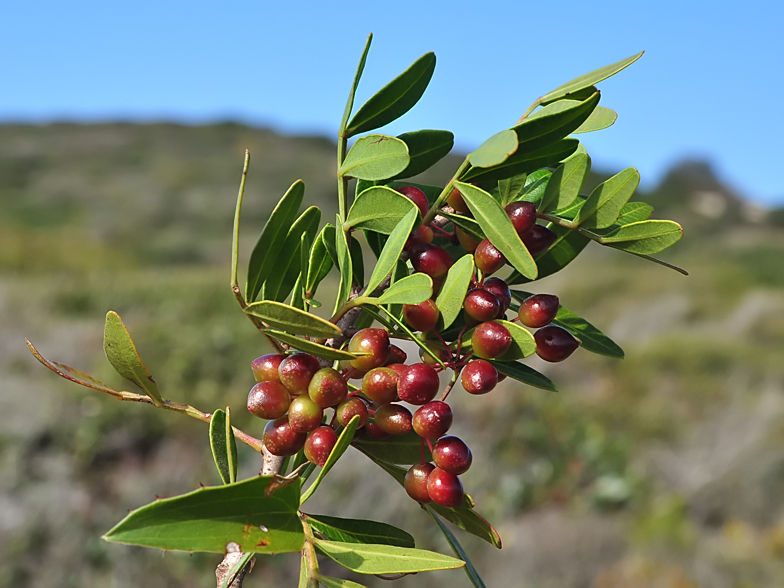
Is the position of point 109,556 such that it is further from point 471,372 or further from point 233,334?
point 471,372

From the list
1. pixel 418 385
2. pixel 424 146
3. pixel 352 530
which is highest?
pixel 424 146

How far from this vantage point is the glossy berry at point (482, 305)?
0.33 meters

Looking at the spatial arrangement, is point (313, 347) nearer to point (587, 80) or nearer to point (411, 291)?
point (411, 291)

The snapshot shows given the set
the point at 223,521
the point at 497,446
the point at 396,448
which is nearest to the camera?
the point at 223,521

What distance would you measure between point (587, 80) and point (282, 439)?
0.24m

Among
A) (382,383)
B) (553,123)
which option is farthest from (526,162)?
(382,383)

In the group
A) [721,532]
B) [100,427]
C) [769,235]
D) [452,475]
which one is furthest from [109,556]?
[769,235]

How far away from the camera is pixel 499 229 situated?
30 cm

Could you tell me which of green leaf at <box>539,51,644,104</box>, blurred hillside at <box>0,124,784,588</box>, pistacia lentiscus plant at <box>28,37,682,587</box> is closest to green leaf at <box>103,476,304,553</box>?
pistacia lentiscus plant at <box>28,37,682,587</box>

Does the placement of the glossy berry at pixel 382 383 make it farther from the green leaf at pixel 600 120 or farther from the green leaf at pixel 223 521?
the green leaf at pixel 600 120

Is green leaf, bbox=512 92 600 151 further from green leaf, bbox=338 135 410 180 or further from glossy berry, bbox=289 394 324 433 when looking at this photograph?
glossy berry, bbox=289 394 324 433

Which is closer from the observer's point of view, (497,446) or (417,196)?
(417,196)

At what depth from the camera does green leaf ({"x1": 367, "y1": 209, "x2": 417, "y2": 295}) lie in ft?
0.99

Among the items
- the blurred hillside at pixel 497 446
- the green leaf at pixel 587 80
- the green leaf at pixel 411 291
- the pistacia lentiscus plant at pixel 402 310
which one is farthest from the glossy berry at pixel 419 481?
the blurred hillside at pixel 497 446
